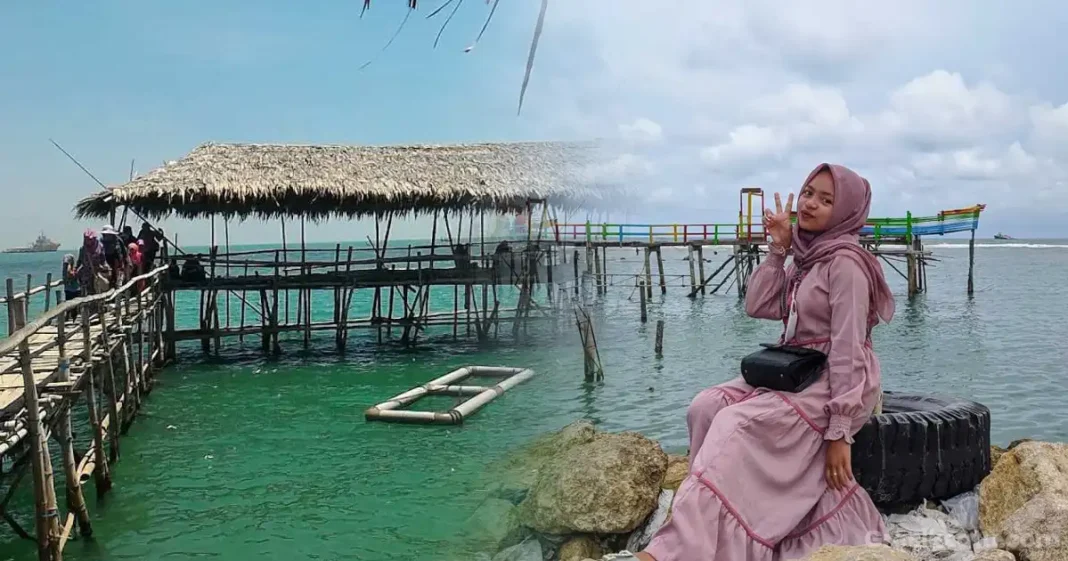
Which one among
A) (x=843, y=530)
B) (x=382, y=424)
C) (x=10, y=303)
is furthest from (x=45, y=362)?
(x=843, y=530)

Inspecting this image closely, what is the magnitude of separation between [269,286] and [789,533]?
13091mm

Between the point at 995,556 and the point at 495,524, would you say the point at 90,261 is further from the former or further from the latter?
the point at 995,556

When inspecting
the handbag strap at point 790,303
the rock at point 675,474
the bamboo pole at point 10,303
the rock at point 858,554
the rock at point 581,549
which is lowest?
the rock at point 581,549

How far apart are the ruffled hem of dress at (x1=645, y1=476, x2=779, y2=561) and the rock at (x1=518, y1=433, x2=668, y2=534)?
3.80 ft

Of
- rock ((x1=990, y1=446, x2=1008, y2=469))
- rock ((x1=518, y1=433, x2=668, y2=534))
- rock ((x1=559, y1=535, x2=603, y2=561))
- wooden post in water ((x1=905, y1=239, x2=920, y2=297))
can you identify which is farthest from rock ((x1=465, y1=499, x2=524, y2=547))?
wooden post in water ((x1=905, y1=239, x2=920, y2=297))

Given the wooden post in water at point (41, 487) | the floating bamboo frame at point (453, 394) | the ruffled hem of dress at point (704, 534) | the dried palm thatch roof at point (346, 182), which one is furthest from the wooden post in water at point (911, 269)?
the ruffled hem of dress at point (704, 534)

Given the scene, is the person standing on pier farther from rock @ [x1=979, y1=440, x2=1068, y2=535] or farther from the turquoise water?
rock @ [x1=979, y1=440, x2=1068, y2=535]

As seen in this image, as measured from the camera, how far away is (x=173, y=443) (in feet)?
30.9

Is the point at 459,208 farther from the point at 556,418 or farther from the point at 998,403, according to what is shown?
the point at 998,403

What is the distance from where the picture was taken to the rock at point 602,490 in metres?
3.94

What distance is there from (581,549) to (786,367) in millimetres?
1618

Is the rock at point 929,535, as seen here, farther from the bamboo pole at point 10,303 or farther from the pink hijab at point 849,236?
the bamboo pole at point 10,303

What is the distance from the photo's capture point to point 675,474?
458 cm

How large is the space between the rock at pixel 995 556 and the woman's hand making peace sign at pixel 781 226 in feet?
4.33
